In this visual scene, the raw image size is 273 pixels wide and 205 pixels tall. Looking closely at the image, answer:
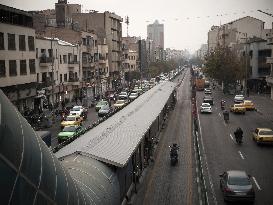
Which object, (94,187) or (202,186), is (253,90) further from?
(94,187)

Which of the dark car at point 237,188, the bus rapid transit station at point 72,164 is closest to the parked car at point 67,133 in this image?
the bus rapid transit station at point 72,164

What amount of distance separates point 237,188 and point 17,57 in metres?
34.9

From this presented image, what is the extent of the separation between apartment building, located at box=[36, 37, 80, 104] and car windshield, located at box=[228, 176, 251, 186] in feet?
123

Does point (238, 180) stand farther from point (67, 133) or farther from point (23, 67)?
point (23, 67)

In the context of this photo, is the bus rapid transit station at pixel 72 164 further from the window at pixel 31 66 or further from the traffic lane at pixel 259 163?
the window at pixel 31 66

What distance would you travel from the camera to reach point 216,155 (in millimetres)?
29625

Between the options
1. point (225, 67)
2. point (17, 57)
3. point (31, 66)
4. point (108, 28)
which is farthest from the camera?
point (108, 28)

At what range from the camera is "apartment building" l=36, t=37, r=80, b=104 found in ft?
191

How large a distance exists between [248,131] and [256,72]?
170 feet

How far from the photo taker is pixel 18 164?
20.3 feet

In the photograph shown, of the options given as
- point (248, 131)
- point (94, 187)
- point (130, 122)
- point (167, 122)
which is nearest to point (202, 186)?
point (130, 122)

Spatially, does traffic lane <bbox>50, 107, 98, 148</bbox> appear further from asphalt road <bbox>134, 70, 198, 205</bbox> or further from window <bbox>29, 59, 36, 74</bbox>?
asphalt road <bbox>134, 70, 198, 205</bbox>

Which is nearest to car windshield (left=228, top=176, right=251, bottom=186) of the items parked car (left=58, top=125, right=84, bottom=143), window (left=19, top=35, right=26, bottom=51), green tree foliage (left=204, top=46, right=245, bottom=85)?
parked car (left=58, top=125, right=84, bottom=143)

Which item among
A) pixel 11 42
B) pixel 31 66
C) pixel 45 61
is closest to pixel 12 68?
pixel 11 42
